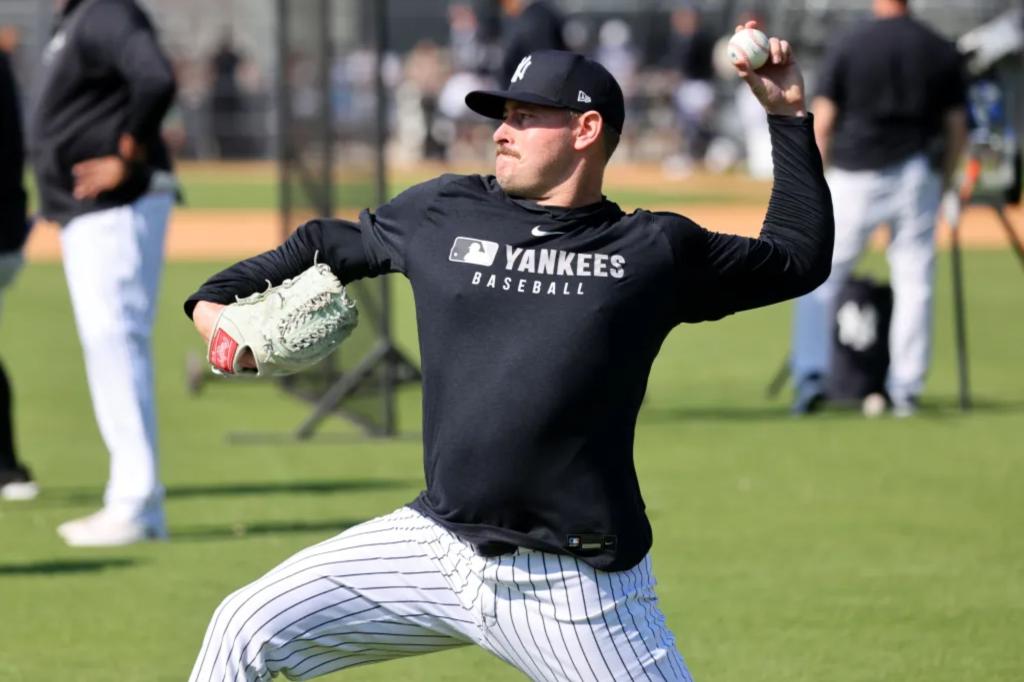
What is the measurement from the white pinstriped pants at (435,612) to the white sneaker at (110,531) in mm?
3621

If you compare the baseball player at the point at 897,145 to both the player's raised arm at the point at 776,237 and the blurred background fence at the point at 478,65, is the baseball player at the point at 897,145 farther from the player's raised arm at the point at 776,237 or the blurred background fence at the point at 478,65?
the blurred background fence at the point at 478,65

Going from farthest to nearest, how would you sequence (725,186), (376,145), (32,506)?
(725,186) < (376,145) < (32,506)

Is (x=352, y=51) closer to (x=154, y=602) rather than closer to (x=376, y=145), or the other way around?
(x=376, y=145)

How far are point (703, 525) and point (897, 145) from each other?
3.82 metres

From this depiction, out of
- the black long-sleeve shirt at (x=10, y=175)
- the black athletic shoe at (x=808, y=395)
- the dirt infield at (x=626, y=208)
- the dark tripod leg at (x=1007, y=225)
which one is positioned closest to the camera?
the black long-sleeve shirt at (x=10, y=175)

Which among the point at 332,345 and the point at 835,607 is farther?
the point at 835,607

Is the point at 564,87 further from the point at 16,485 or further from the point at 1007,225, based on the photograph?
the point at 1007,225

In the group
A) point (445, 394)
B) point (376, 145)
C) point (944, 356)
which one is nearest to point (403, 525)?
point (445, 394)

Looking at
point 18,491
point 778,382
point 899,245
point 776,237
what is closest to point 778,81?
point 776,237

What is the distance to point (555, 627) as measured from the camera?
14.0 ft

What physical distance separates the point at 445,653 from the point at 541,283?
259 centimetres

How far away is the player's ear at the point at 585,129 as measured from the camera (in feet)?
14.5

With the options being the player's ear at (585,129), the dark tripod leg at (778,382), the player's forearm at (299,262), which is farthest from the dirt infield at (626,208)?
the player's ear at (585,129)

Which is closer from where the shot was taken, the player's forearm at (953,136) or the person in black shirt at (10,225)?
the person in black shirt at (10,225)
